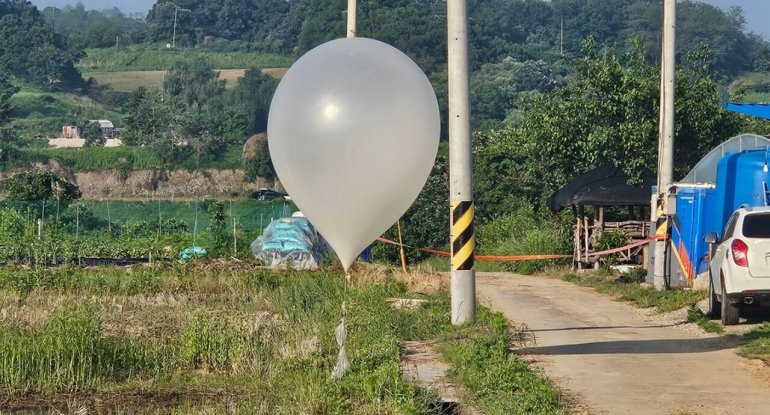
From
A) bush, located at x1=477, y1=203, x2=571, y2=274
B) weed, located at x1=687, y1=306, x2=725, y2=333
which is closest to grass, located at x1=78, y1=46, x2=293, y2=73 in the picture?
bush, located at x1=477, y1=203, x2=571, y2=274

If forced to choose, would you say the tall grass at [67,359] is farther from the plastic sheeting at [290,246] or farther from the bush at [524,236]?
the bush at [524,236]

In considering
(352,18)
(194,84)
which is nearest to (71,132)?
(194,84)

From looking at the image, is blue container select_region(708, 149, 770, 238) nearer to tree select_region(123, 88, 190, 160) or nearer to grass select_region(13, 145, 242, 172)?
grass select_region(13, 145, 242, 172)

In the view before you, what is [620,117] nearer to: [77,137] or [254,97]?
[77,137]

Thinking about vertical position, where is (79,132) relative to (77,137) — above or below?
above

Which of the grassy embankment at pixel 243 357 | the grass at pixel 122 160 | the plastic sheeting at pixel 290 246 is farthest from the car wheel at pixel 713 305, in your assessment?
the grass at pixel 122 160

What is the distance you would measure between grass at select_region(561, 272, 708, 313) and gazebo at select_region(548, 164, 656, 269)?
1.80 m

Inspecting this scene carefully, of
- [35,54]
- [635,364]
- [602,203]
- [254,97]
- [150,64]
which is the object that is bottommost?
[254,97]

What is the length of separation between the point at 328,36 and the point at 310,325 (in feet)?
285

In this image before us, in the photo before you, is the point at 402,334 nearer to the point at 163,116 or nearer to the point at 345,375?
the point at 345,375

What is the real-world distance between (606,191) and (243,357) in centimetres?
1824

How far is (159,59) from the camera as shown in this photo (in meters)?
131

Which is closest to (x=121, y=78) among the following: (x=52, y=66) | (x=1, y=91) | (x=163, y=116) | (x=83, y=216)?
(x=52, y=66)

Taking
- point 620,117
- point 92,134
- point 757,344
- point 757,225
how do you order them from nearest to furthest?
point 757,344
point 757,225
point 620,117
point 92,134
